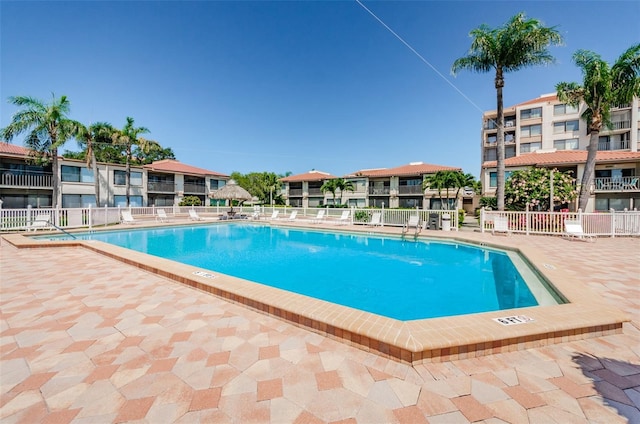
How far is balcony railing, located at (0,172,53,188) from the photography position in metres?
19.3

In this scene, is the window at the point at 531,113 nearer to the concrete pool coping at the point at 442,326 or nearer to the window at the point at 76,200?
the concrete pool coping at the point at 442,326

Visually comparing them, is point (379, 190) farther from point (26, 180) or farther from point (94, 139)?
point (26, 180)

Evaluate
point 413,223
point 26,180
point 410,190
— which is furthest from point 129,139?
point 410,190

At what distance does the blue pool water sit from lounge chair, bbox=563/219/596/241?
405cm

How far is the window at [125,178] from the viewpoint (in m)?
25.5

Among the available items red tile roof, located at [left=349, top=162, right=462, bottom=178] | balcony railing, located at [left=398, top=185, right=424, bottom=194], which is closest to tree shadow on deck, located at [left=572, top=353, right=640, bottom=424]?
red tile roof, located at [left=349, top=162, right=462, bottom=178]

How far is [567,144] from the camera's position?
30.3 meters

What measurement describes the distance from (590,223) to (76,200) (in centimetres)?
3499

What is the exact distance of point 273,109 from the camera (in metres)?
26.3

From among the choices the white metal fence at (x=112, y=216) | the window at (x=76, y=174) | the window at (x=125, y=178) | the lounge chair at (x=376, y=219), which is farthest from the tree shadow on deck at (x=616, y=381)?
the window at (x=125, y=178)

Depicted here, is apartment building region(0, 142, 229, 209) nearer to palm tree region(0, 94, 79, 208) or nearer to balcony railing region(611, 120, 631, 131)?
palm tree region(0, 94, 79, 208)

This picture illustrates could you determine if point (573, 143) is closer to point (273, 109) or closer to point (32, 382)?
point (273, 109)

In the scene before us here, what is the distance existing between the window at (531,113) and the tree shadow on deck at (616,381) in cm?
4035

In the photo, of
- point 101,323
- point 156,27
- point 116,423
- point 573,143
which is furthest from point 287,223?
point 573,143
